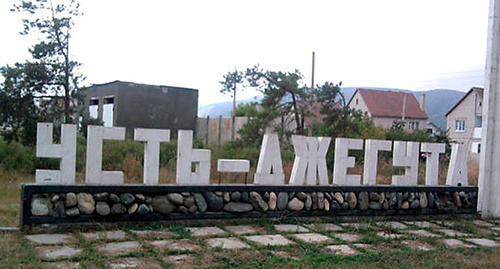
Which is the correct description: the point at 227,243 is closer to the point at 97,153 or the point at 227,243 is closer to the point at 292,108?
the point at 97,153

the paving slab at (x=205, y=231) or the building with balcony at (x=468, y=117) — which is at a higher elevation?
the building with balcony at (x=468, y=117)

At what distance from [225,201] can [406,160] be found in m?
3.25

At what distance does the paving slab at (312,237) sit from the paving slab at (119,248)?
76.8 inches

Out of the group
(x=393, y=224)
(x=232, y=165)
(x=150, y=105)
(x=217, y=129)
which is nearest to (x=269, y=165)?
(x=232, y=165)

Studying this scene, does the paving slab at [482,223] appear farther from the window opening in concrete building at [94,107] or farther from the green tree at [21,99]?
the window opening in concrete building at [94,107]

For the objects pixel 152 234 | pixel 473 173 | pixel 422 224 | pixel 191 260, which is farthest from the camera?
pixel 473 173

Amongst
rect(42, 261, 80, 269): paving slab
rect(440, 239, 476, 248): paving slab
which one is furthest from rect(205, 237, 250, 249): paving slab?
rect(440, 239, 476, 248): paving slab

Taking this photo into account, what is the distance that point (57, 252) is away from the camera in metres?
4.30

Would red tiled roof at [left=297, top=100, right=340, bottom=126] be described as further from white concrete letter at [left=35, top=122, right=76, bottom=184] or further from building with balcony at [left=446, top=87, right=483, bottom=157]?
building with balcony at [left=446, top=87, right=483, bottom=157]

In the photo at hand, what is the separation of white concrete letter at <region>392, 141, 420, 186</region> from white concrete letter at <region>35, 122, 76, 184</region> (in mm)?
4926

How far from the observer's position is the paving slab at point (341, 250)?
4.88 meters

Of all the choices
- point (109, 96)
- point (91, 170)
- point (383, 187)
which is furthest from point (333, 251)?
point (109, 96)

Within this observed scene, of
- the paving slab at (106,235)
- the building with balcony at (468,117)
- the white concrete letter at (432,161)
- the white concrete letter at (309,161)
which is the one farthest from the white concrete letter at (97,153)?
the building with balcony at (468,117)

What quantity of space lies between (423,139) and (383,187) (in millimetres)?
11281
